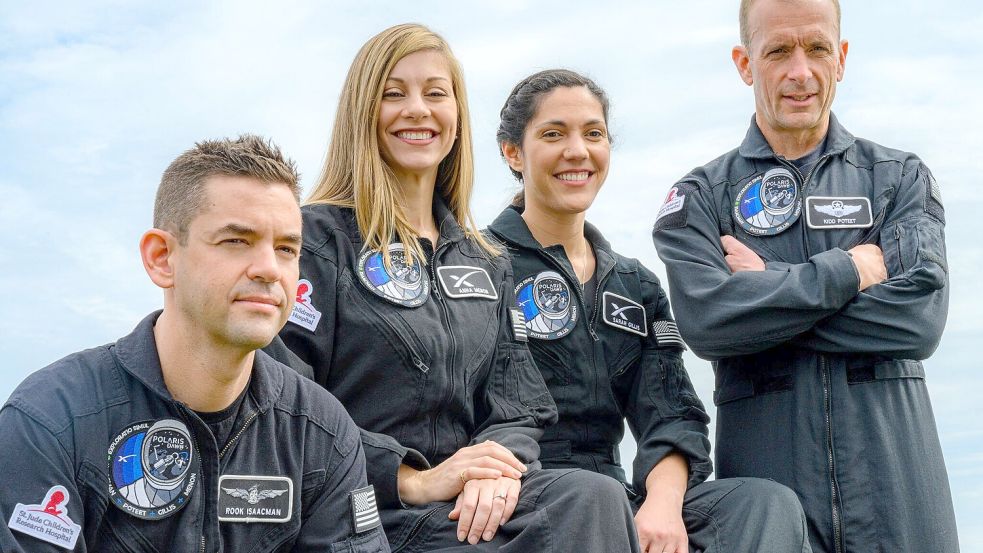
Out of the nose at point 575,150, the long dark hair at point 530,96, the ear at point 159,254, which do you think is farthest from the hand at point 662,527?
the ear at point 159,254

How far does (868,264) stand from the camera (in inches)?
156

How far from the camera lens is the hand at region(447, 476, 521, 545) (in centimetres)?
327

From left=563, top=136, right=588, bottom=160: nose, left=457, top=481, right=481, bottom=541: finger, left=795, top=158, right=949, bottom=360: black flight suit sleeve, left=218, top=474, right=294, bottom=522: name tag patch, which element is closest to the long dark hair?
left=563, top=136, right=588, bottom=160: nose

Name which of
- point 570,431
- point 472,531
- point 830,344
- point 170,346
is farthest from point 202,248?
point 830,344

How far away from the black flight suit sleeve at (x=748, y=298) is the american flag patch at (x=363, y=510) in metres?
1.43

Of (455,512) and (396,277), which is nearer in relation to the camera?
(455,512)

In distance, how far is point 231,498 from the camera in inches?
122

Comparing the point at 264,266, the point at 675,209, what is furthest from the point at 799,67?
the point at 264,266

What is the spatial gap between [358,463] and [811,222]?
2.04 m

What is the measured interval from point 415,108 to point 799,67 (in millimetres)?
1530

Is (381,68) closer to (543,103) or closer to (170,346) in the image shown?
(543,103)

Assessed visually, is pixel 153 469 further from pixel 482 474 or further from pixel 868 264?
pixel 868 264

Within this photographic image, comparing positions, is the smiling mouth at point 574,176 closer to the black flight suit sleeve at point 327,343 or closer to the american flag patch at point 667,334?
the american flag patch at point 667,334

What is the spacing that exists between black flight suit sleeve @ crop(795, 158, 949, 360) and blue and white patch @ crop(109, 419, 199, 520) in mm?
2235
